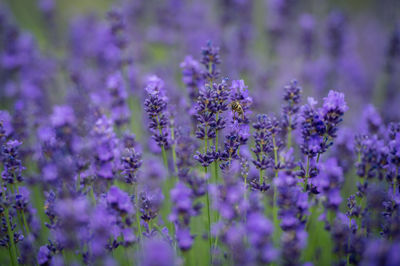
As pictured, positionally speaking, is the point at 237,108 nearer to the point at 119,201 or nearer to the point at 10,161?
the point at 119,201

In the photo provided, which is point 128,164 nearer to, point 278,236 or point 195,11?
point 278,236

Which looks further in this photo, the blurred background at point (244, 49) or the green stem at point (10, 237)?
the blurred background at point (244, 49)

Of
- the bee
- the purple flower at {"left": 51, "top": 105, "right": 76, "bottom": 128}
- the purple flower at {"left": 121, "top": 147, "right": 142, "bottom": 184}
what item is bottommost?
the purple flower at {"left": 121, "top": 147, "right": 142, "bottom": 184}

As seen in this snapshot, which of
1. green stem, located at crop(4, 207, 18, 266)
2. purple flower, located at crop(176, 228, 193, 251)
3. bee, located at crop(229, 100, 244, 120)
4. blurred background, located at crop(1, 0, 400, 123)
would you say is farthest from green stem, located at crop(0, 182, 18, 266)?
blurred background, located at crop(1, 0, 400, 123)

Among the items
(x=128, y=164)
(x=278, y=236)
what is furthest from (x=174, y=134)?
(x=278, y=236)

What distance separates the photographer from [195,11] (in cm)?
735

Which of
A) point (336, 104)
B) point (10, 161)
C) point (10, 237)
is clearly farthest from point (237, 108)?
point (10, 237)

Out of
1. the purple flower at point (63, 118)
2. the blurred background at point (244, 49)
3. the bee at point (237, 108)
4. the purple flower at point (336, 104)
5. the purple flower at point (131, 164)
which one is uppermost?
the blurred background at point (244, 49)

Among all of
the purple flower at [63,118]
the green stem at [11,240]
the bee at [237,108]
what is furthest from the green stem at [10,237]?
the bee at [237,108]

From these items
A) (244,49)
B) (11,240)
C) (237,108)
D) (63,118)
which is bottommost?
(11,240)

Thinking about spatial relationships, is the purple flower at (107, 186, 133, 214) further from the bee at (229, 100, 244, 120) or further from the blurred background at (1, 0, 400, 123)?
the blurred background at (1, 0, 400, 123)

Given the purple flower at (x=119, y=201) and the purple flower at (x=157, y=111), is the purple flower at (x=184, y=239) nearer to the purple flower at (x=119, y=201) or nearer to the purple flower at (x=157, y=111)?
the purple flower at (x=119, y=201)

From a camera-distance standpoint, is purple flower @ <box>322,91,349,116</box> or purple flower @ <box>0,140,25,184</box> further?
purple flower @ <box>0,140,25,184</box>

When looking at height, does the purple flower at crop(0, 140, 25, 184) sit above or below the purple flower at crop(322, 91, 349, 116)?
below
